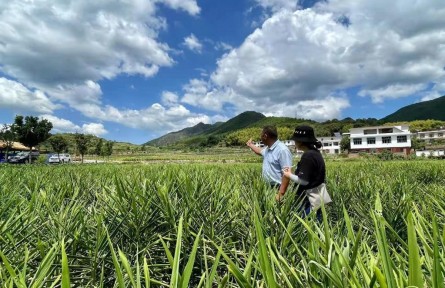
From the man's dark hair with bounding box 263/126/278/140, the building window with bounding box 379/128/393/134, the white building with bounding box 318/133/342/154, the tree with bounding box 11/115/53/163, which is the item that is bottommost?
the white building with bounding box 318/133/342/154

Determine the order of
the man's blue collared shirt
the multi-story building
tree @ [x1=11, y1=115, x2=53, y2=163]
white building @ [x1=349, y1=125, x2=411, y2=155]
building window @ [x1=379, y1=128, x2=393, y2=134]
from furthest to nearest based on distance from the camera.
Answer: the multi-story building, building window @ [x1=379, y1=128, x2=393, y2=134], white building @ [x1=349, y1=125, x2=411, y2=155], tree @ [x1=11, y1=115, x2=53, y2=163], the man's blue collared shirt

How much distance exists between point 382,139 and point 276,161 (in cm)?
7622

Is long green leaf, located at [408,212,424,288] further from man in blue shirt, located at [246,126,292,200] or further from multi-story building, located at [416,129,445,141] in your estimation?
multi-story building, located at [416,129,445,141]

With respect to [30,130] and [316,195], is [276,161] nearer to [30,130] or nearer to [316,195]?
[316,195]

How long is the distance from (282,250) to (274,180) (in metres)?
3.12

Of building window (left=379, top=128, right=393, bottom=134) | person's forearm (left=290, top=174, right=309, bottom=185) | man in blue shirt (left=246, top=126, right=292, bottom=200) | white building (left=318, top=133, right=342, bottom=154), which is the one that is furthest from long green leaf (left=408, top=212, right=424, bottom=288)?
white building (left=318, top=133, right=342, bottom=154)

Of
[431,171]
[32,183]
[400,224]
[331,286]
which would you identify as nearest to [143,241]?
[331,286]

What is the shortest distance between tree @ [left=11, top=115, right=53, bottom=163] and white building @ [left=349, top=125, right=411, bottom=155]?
6133 cm

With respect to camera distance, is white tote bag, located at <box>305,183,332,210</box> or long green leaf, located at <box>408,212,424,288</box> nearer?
long green leaf, located at <box>408,212,424,288</box>

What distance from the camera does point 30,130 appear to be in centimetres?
5288

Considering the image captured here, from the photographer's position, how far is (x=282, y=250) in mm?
2221

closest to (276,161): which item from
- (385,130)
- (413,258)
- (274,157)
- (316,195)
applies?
(274,157)

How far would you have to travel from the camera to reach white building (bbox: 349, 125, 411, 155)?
7169cm

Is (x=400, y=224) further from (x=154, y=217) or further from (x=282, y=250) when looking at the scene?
(x=154, y=217)
